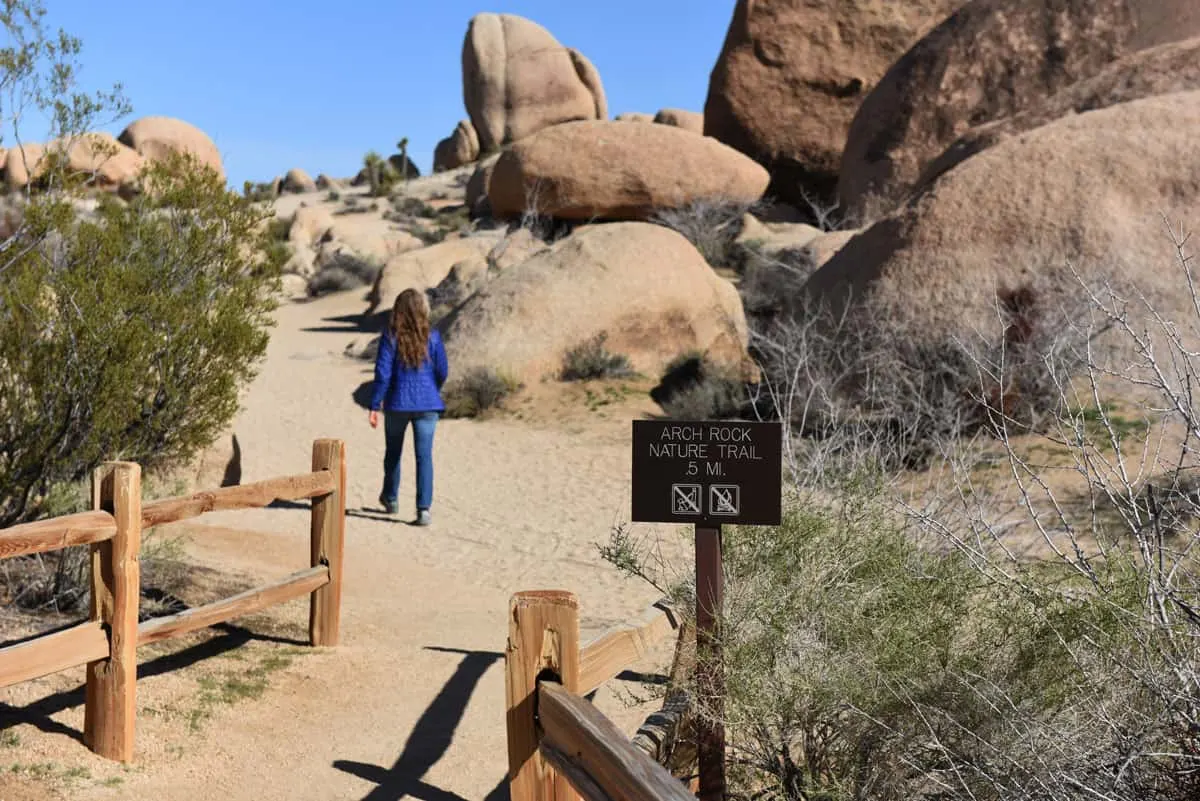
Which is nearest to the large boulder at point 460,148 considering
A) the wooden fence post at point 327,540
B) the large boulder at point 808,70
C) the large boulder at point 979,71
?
the large boulder at point 808,70

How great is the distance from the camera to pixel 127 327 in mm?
6277

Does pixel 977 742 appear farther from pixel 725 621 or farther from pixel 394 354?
pixel 394 354

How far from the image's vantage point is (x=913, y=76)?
21.0 m

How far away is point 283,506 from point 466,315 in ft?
21.8

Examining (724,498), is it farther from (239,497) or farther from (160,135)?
(160,135)

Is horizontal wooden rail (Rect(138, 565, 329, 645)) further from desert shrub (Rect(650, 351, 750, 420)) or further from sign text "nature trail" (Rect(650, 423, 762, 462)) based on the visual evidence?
desert shrub (Rect(650, 351, 750, 420))

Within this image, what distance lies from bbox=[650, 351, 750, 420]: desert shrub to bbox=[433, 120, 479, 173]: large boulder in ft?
132

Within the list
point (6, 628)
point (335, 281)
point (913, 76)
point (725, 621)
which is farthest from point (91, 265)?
point (335, 281)

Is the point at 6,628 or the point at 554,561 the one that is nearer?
the point at 6,628

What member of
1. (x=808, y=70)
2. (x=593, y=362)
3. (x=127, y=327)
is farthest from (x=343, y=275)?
(x=127, y=327)

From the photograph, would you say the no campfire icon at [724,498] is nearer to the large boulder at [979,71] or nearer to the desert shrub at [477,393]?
the desert shrub at [477,393]

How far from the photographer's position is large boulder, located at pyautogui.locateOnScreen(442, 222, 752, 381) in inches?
607

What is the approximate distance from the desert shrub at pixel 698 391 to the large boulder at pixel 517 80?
118 ft

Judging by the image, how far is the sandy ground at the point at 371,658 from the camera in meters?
4.73
